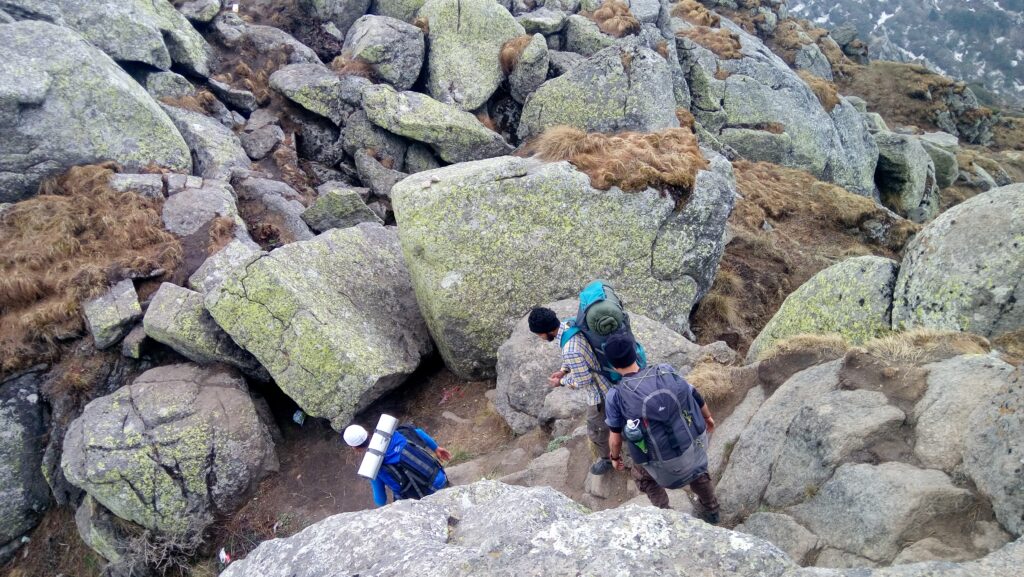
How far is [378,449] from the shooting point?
27.5 feet

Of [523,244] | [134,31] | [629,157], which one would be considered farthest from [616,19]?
[134,31]

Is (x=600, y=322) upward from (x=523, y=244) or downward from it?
upward

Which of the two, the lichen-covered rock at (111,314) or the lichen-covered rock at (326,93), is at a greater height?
the lichen-covered rock at (326,93)

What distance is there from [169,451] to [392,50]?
20.3 metres

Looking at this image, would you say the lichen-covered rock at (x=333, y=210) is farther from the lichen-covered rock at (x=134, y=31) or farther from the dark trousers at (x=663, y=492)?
the dark trousers at (x=663, y=492)

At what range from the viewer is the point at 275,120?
24484 mm

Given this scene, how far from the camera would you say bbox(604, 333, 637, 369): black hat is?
20.7ft

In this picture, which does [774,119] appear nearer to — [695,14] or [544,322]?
[695,14]

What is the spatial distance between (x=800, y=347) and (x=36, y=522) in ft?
57.1

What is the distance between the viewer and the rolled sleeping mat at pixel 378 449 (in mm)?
8281

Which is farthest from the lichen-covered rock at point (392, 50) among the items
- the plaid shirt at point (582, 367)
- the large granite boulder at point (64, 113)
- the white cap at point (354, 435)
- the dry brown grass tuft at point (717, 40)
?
the plaid shirt at point (582, 367)

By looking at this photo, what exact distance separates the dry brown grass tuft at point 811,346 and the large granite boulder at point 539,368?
8.70ft

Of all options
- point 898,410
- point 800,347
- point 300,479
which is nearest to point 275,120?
point 300,479

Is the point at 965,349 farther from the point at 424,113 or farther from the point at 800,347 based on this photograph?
the point at 424,113
